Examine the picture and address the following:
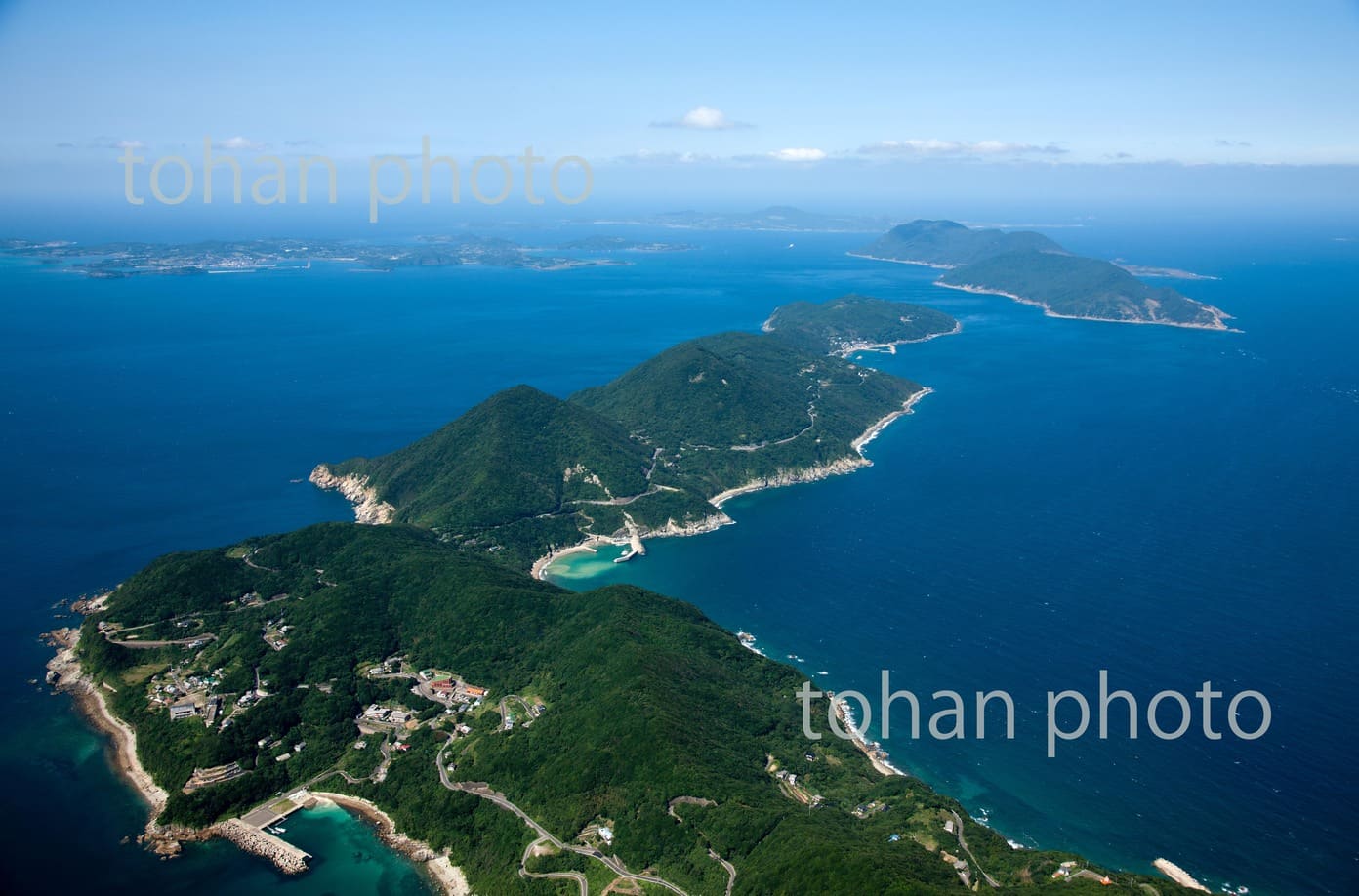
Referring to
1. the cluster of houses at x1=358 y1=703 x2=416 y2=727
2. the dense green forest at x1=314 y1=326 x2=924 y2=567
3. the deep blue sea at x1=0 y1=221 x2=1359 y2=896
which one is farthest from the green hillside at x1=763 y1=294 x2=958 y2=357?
the cluster of houses at x1=358 y1=703 x2=416 y2=727

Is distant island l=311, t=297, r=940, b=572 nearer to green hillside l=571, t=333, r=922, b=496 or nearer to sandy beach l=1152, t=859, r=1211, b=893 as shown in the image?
green hillside l=571, t=333, r=922, b=496

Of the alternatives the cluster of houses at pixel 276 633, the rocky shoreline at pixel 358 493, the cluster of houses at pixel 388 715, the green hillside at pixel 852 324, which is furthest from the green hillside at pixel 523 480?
the green hillside at pixel 852 324

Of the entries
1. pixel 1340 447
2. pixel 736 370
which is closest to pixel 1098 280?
pixel 1340 447

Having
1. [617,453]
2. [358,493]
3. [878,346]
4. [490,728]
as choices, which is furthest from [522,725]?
[878,346]

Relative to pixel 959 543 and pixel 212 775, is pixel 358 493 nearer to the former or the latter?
pixel 212 775

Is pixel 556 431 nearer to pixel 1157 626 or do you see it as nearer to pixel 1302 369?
pixel 1157 626

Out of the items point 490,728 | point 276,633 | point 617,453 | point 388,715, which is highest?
point 617,453
